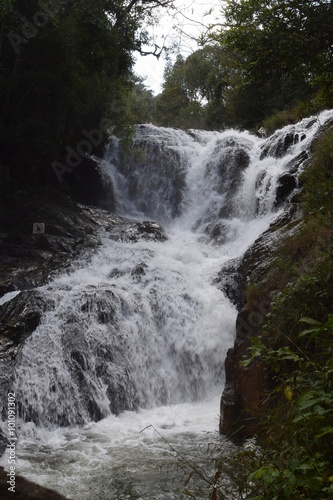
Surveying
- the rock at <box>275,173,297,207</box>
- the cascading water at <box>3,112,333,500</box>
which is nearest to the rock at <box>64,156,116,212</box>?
the cascading water at <box>3,112,333,500</box>

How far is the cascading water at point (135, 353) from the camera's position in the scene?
5148mm

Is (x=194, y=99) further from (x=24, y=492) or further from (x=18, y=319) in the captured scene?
(x=24, y=492)

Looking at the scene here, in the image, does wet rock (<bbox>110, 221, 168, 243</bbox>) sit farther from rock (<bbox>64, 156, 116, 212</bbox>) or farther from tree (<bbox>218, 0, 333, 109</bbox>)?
tree (<bbox>218, 0, 333, 109</bbox>)

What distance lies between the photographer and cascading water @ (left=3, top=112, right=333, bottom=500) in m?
5.15

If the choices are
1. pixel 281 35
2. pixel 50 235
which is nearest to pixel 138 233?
pixel 50 235

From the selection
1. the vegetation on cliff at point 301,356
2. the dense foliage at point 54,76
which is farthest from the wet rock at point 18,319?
the dense foliage at point 54,76

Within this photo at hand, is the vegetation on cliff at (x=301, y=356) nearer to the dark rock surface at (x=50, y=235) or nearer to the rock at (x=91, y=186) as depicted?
the dark rock surface at (x=50, y=235)

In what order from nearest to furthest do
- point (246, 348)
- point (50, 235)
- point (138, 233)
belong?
point (246, 348) → point (50, 235) → point (138, 233)

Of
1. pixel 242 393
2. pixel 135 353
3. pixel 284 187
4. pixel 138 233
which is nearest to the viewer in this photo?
pixel 242 393

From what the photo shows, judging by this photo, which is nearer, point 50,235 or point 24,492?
point 24,492

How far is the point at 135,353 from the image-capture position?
797 cm

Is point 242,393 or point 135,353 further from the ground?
point 242,393

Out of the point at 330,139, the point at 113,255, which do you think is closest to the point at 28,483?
the point at 330,139

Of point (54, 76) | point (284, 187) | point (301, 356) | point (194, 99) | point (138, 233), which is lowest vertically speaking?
point (301, 356)
